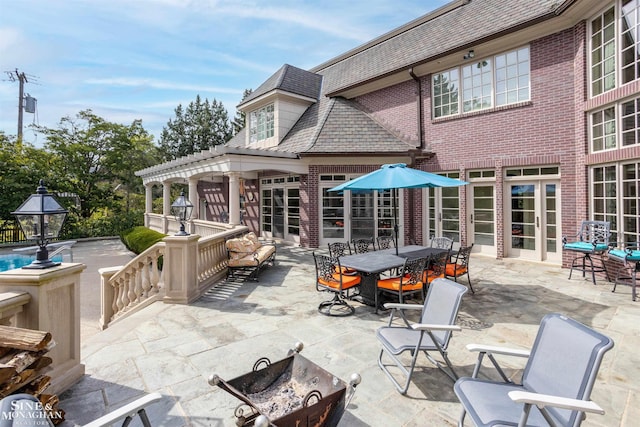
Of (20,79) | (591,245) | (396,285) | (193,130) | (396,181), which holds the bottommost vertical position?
(396,285)

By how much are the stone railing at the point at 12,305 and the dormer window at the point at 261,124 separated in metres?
12.1

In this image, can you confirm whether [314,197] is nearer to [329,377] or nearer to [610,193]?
[610,193]

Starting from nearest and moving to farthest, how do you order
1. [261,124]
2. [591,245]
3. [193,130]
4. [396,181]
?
[396,181] → [591,245] → [261,124] → [193,130]

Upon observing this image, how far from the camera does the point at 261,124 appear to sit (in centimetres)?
1502

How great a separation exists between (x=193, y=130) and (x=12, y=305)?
41.6 m

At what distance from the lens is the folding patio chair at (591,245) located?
23.0 ft

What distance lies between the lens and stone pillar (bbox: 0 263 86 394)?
9.75 feet

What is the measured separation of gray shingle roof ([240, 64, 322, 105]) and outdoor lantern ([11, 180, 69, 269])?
11260 millimetres

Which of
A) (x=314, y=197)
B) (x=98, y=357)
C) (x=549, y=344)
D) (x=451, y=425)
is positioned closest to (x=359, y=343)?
(x=451, y=425)

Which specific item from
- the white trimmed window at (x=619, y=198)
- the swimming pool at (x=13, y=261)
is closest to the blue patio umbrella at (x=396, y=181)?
the white trimmed window at (x=619, y=198)

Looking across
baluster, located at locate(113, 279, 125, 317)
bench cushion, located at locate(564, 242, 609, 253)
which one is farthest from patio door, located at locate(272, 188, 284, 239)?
bench cushion, located at locate(564, 242, 609, 253)

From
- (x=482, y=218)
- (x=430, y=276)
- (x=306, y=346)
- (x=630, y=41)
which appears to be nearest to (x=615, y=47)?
(x=630, y=41)

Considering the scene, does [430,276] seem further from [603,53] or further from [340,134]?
[340,134]

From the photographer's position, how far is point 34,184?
17.9 meters
